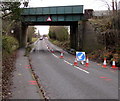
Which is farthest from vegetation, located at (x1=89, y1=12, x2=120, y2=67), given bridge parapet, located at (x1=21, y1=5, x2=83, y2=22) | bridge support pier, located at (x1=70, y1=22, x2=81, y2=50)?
bridge support pier, located at (x1=70, y1=22, x2=81, y2=50)

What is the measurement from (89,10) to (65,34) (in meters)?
29.3

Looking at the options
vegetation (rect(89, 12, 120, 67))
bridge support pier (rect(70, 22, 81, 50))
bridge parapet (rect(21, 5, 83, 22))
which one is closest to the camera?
vegetation (rect(89, 12, 120, 67))

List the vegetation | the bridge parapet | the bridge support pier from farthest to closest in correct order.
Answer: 1. the bridge support pier
2. the bridge parapet
3. the vegetation

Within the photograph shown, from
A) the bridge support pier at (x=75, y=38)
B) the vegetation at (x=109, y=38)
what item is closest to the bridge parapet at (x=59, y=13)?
the bridge support pier at (x=75, y=38)

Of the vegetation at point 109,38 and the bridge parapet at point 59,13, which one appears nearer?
the vegetation at point 109,38

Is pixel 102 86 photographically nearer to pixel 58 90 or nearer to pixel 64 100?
pixel 58 90

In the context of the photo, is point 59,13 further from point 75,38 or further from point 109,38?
point 109,38

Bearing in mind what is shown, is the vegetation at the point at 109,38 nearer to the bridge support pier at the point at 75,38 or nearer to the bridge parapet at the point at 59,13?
the bridge parapet at the point at 59,13

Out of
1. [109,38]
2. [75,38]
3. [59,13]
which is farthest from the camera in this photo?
[75,38]

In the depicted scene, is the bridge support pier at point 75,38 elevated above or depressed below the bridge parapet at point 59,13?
below

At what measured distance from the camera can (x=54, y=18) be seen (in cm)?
3109

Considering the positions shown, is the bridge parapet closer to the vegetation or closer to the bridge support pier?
the bridge support pier

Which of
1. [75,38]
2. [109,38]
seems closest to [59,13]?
[75,38]

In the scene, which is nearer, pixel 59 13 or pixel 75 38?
pixel 59 13
